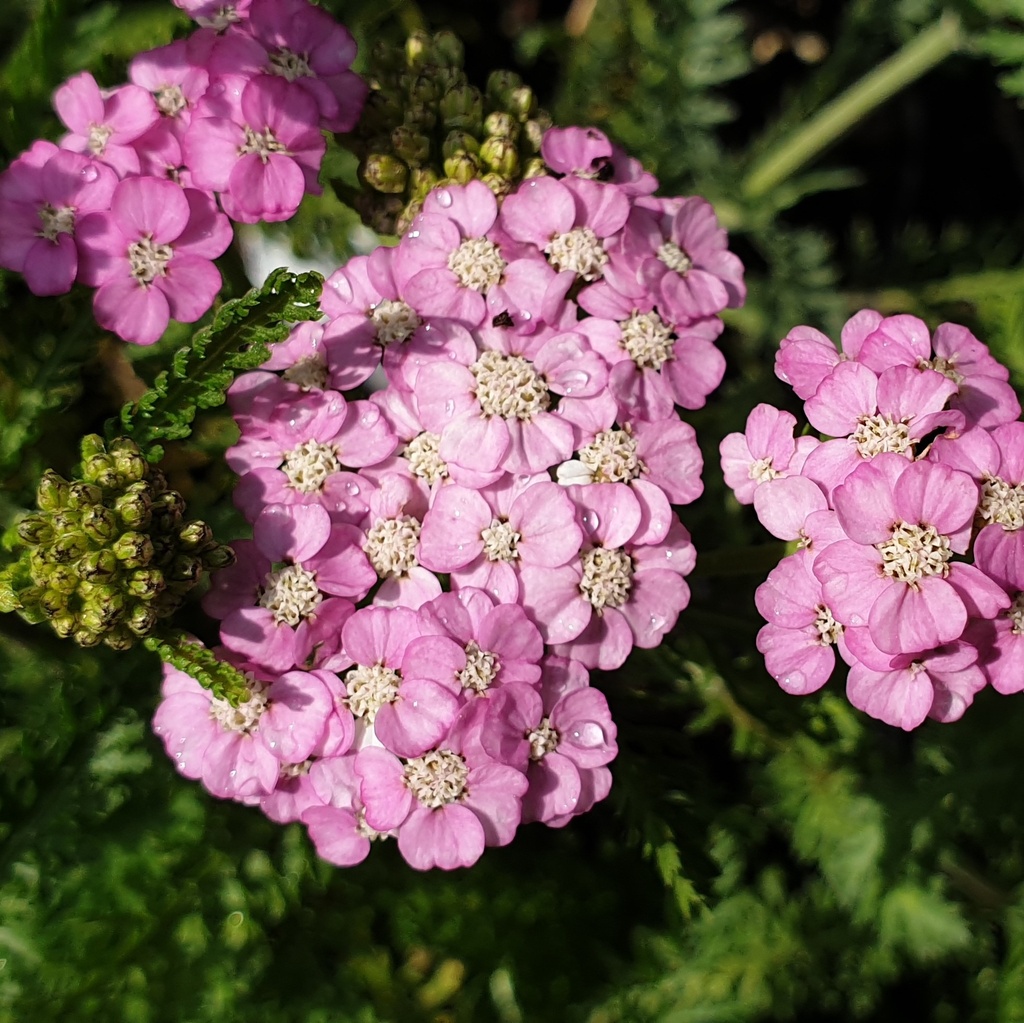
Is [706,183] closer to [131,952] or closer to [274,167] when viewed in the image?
[274,167]

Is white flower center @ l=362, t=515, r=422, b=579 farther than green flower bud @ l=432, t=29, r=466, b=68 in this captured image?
No

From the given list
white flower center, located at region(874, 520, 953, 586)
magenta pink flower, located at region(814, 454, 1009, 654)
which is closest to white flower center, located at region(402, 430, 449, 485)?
magenta pink flower, located at region(814, 454, 1009, 654)

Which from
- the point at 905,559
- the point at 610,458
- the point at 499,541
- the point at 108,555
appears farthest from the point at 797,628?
the point at 108,555

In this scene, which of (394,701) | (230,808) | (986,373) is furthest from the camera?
(230,808)

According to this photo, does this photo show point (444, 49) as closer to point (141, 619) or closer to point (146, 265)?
point (146, 265)

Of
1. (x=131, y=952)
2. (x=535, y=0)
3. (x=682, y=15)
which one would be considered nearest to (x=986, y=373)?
(x=682, y=15)

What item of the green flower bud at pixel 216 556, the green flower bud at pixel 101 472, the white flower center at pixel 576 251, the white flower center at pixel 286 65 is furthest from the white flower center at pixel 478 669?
the white flower center at pixel 286 65

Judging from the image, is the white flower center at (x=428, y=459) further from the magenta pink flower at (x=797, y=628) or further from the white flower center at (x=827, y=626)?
the white flower center at (x=827, y=626)

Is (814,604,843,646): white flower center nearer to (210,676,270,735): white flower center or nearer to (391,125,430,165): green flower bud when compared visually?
(210,676,270,735): white flower center
